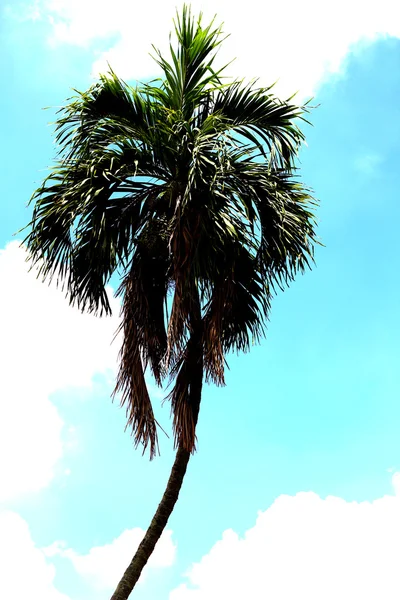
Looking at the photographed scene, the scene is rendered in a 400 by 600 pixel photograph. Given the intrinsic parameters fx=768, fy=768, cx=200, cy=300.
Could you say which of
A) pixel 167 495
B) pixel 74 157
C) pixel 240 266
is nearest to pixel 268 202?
pixel 240 266

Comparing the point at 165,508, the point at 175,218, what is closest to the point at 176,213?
the point at 175,218

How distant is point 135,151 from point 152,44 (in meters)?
1.41

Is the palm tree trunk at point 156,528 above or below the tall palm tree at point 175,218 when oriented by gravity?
below

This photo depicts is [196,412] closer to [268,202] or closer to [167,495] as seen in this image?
[167,495]

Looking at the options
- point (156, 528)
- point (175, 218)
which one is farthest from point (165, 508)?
point (175, 218)

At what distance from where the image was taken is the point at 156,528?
764 centimetres

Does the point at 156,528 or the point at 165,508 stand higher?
the point at 165,508

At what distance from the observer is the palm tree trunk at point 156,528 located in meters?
A: 7.45

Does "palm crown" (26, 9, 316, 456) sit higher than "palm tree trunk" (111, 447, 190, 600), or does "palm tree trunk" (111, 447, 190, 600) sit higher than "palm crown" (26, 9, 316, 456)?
"palm crown" (26, 9, 316, 456)

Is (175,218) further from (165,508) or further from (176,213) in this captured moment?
(165,508)

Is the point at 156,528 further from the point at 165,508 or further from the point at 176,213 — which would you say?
the point at 176,213

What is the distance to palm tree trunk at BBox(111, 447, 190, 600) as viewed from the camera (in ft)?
24.4

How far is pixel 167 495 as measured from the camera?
25.4 ft

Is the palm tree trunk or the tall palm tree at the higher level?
the tall palm tree
